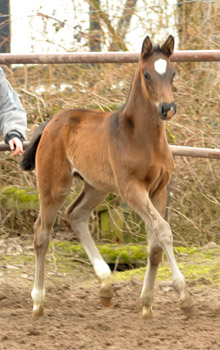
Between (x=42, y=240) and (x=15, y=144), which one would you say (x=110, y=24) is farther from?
(x=42, y=240)

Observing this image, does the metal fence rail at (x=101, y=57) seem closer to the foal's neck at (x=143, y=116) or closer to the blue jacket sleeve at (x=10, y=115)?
the blue jacket sleeve at (x=10, y=115)

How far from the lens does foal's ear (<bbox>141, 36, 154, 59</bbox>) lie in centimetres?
375

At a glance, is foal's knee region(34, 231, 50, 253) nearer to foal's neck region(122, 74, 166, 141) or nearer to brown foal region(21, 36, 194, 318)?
brown foal region(21, 36, 194, 318)

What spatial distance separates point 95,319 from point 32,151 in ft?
4.12

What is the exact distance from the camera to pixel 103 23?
8.00 meters

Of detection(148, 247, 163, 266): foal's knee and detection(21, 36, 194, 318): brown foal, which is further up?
detection(21, 36, 194, 318): brown foal

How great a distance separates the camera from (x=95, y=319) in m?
4.07

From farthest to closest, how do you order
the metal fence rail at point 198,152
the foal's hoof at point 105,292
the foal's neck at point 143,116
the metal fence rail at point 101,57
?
the metal fence rail at point 198,152 < the metal fence rail at point 101,57 < the foal's hoof at point 105,292 < the foal's neck at point 143,116

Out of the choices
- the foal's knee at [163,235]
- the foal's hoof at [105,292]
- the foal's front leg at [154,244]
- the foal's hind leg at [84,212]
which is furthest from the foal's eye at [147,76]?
the foal's hoof at [105,292]

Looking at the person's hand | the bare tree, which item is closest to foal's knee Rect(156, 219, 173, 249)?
the person's hand

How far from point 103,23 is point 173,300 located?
4394 millimetres

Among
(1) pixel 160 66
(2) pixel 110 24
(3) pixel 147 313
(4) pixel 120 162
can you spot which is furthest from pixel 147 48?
(2) pixel 110 24

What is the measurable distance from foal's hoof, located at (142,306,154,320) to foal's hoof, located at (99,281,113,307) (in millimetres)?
273

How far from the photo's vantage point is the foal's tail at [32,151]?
15.3 ft
